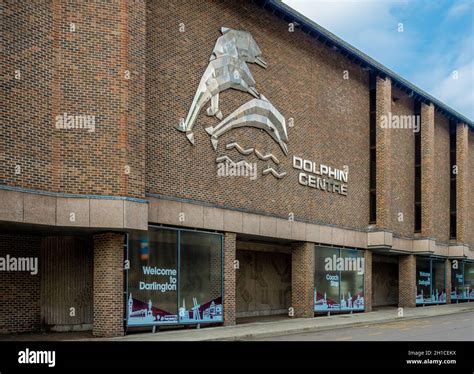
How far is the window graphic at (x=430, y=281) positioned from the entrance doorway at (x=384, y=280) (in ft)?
7.34

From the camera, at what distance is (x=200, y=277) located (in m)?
23.9

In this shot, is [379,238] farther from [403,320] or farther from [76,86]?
[76,86]

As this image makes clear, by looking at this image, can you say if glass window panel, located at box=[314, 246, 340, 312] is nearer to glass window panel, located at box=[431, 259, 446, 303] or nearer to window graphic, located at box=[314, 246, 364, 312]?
window graphic, located at box=[314, 246, 364, 312]

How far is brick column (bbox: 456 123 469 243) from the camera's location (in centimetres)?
4819

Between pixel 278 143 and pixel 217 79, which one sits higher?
pixel 217 79

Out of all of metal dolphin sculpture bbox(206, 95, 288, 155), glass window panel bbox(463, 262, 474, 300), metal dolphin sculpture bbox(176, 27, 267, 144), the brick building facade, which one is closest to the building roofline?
the brick building facade

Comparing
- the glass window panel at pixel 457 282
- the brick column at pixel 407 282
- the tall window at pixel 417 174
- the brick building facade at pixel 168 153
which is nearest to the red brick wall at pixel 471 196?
the glass window panel at pixel 457 282

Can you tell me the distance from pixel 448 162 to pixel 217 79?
2924 cm

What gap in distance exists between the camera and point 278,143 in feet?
96.0

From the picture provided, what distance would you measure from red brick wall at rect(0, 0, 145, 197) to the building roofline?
1011 cm

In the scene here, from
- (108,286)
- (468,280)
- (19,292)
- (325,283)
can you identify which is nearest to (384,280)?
(468,280)

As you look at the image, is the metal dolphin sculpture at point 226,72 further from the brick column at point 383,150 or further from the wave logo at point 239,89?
the brick column at point 383,150

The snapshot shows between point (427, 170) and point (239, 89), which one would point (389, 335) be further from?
point (427, 170)

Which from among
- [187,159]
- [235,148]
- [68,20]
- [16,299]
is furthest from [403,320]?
[68,20]
